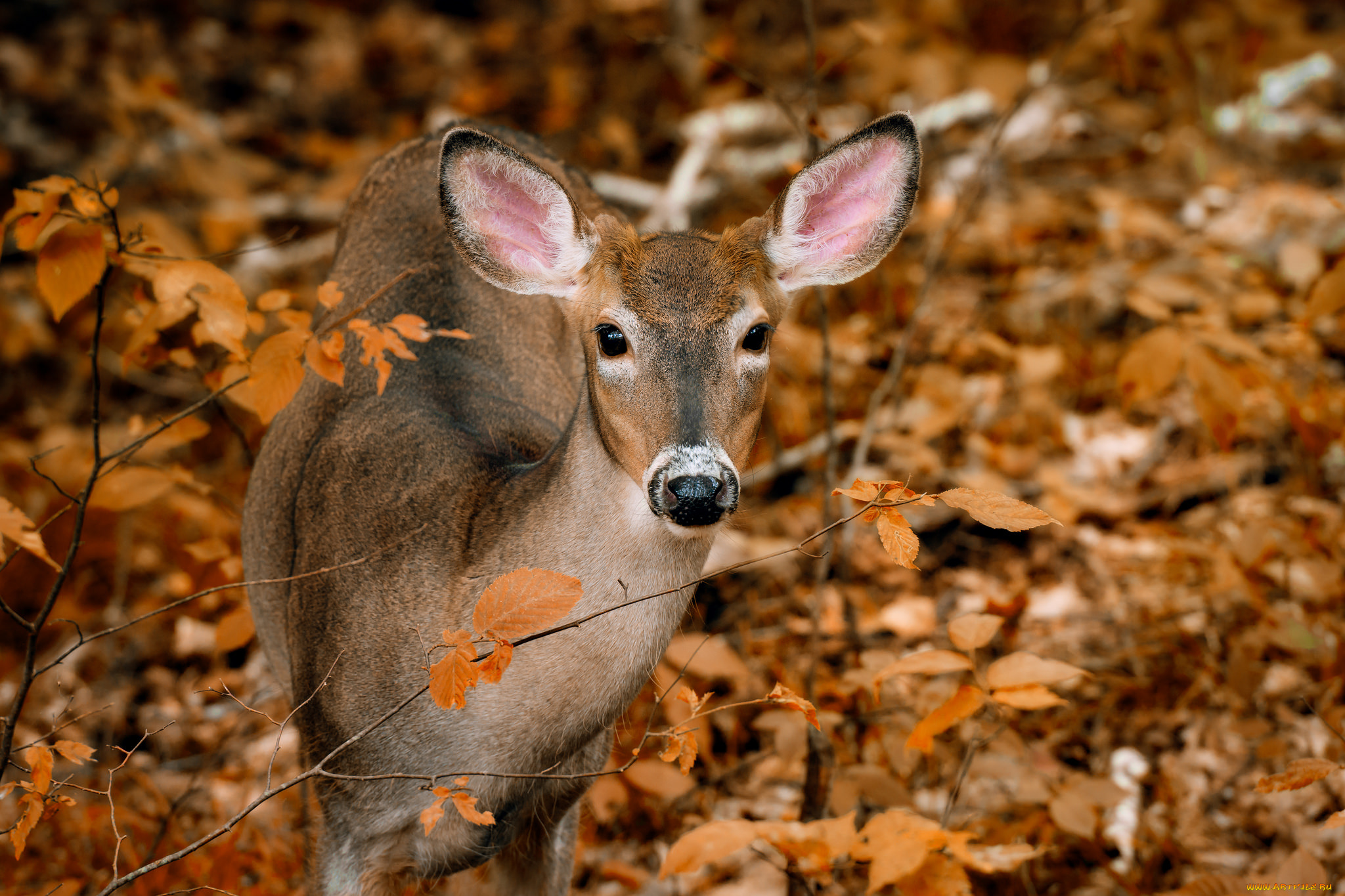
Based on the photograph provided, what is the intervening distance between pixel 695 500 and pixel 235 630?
1875 mm

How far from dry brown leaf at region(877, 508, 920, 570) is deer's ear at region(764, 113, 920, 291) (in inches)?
33.4

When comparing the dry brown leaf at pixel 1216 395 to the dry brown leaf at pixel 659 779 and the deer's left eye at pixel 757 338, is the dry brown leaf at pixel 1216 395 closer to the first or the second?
the deer's left eye at pixel 757 338

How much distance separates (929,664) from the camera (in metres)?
2.51

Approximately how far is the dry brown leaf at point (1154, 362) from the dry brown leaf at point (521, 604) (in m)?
2.23

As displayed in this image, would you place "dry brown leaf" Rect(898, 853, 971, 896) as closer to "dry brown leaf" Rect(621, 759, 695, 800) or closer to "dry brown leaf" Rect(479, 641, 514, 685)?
"dry brown leaf" Rect(479, 641, 514, 685)

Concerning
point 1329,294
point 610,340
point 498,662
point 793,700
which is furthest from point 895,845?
point 1329,294

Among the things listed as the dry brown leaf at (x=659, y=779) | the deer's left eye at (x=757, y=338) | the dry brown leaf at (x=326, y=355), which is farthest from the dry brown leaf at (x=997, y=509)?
the dry brown leaf at (x=659, y=779)

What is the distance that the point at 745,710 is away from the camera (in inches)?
153

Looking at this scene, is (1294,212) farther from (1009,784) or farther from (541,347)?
(541,347)

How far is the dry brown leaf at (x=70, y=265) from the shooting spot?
243cm

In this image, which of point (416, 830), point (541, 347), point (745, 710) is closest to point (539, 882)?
point (416, 830)

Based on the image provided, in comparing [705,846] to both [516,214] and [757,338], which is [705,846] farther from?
[516,214]

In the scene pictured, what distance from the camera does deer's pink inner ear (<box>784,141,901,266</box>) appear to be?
2678 millimetres

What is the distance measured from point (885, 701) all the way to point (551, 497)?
5.47 ft
